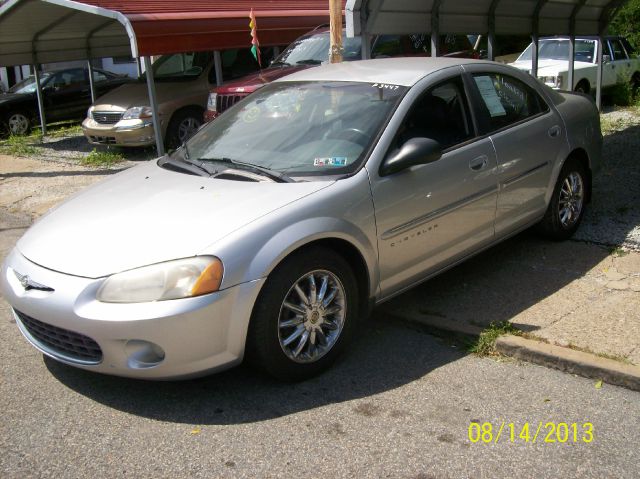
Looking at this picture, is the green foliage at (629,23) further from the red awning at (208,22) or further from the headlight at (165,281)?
the headlight at (165,281)

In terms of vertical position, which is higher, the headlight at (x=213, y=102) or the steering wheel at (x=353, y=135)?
the steering wheel at (x=353, y=135)

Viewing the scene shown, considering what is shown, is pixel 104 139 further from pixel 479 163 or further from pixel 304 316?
pixel 304 316

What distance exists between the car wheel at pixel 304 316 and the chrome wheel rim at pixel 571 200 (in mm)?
2597

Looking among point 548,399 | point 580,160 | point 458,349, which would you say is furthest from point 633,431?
point 580,160

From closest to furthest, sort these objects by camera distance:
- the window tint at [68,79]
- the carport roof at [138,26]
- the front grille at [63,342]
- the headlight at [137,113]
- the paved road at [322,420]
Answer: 1. the paved road at [322,420]
2. the front grille at [63,342]
3. the carport roof at [138,26]
4. the headlight at [137,113]
5. the window tint at [68,79]

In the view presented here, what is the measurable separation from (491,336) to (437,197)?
36.0 inches

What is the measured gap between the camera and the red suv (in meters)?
9.92

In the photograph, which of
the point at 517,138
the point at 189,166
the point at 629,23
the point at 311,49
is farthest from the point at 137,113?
the point at 629,23

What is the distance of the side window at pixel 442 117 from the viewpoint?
14.6ft

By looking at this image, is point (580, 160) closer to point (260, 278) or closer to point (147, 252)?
point (260, 278)

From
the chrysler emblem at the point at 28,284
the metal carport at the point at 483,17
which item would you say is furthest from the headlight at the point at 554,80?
the chrysler emblem at the point at 28,284

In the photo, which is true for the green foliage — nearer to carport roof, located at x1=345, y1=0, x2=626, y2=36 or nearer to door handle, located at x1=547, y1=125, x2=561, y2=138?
carport roof, located at x1=345, y1=0, x2=626, y2=36

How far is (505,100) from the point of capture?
522 cm

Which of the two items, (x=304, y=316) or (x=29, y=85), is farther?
(x=29, y=85)
